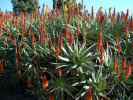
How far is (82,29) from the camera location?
8.95m

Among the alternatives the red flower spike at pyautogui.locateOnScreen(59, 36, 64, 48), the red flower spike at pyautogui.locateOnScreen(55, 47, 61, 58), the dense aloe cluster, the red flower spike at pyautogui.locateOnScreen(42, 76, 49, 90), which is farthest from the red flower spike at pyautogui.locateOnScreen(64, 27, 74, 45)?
the red flower spike at pyautogui.locateOnScreen(42, 76, 49, 90)

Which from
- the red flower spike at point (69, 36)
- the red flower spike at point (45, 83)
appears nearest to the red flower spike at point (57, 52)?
the red flower spike at point (69, 36)

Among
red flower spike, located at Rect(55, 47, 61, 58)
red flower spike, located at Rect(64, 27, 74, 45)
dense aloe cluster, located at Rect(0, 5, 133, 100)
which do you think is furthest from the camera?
red flower spike, located at Rect(64, 27, 74, 45)

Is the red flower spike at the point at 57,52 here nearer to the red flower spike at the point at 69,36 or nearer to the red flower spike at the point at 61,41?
the red flower spike at the point at 61,41

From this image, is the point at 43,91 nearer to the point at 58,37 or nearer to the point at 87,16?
the point at 58,37

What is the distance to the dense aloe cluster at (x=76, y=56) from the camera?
7.66 metres

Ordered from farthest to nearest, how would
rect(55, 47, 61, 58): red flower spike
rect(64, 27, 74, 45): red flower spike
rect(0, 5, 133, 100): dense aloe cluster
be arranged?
rect(64, 27, 74, 45): red flower spike, rect(55, 47, 61, 58): red flower spike, rect(0, 5, 133, 100): dense aloe cluster

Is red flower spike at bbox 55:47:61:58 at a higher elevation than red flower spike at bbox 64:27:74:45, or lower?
lower

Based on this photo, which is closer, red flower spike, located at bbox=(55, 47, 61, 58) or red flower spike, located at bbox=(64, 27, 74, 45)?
red flower spike, located at bbox=(55, 47, 61, 58)

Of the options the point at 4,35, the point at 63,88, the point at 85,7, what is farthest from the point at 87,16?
the point at 63,88

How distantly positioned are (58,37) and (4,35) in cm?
230

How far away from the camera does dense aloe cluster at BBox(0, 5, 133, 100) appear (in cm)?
766

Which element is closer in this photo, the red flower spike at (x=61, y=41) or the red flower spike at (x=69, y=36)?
the red flower spike at (x=61, y=41)

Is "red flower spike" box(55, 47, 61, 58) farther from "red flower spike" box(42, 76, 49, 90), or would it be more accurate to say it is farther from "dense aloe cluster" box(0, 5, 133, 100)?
"red flower spike" box(42, 76, 49, 90)
